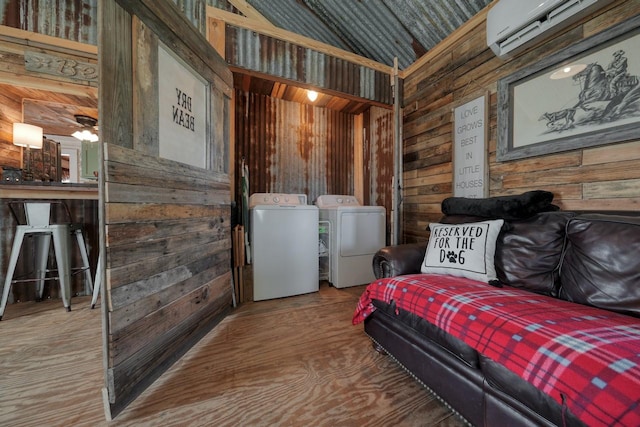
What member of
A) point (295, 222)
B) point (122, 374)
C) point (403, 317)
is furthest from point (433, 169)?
point (122, 374)

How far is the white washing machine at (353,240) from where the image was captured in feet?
8.83

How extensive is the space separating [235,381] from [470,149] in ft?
8.00

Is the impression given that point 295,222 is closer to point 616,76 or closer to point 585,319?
point 585,319

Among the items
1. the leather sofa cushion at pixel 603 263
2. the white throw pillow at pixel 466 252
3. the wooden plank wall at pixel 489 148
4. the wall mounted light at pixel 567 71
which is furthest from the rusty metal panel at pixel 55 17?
the leather sofa cushion at pixel 603 263

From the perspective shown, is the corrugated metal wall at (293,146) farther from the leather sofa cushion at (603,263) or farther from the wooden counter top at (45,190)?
the leather sofa cushion at (603,263)

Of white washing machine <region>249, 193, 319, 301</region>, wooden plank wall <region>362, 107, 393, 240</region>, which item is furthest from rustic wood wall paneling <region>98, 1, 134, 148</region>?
wooden plank wall <region>362, 107, 393, 240</region>

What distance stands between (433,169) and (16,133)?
169 inches

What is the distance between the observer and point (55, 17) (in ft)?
6.66

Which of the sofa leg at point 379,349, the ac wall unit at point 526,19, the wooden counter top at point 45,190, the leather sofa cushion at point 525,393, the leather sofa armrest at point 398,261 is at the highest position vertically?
the ac wall unit at point 526,19

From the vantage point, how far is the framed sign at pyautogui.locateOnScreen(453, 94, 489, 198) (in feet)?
6.40

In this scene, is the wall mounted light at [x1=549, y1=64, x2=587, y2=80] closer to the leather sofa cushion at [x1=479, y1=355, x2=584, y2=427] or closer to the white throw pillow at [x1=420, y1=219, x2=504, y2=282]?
the white throw pillow at [x1=420, y1=219, x2=504, y2=282]

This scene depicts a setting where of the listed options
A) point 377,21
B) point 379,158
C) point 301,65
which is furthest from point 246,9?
point 379,158

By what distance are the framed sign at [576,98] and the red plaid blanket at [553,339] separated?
1054mm

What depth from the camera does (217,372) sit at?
4.25ft
